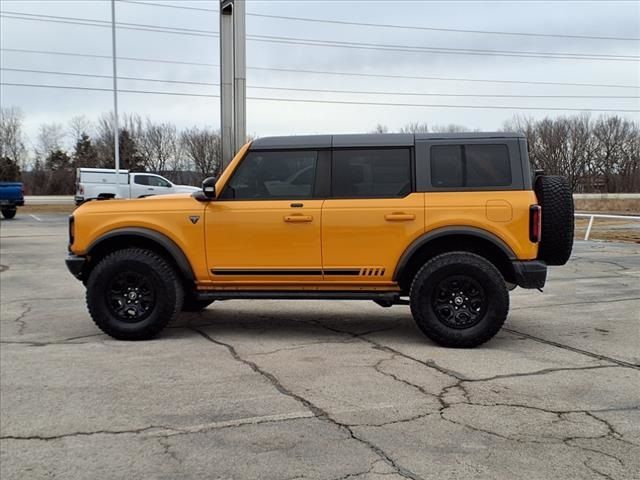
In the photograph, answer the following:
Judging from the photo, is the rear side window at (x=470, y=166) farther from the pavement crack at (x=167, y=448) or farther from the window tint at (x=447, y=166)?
the pavement crack at (x=167, y=448)

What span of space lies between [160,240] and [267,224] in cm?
110

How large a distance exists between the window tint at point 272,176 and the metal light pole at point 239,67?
22.8 feet

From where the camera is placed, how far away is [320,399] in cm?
452

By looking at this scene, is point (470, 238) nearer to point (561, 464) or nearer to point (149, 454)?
point (561, 464)

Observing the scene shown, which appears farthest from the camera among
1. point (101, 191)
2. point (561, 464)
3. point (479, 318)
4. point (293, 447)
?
point (101, 191)

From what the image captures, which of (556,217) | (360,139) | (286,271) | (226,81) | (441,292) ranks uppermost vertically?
(226,81)

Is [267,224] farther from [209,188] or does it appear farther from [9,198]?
[9,198]

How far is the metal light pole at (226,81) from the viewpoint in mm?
12992

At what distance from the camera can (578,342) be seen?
622cm

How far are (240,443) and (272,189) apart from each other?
310 centimetres

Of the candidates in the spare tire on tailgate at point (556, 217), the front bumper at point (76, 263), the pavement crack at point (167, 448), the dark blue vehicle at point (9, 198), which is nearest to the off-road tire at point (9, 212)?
the dark blue vehicle at point (9, 198)

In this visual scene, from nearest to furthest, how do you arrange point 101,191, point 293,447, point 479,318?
point 293,447, point 479,318, point 101,191

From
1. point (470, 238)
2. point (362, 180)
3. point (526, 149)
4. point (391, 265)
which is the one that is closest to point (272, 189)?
point (362, 180)

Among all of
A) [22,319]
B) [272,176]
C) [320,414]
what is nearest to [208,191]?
[272,176]
